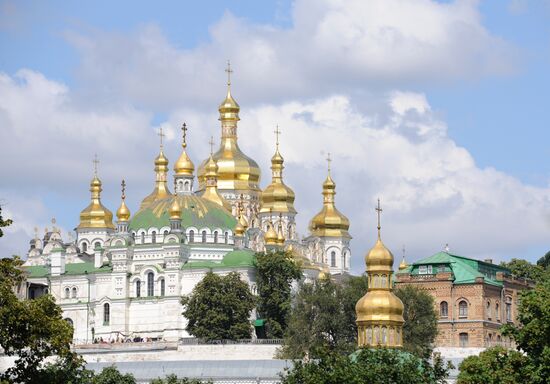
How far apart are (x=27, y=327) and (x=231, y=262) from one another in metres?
50.9

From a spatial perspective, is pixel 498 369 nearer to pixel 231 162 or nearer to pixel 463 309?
pixel 463 309

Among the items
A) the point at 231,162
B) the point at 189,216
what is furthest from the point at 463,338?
the point at 231,162

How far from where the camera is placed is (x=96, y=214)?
11962cm

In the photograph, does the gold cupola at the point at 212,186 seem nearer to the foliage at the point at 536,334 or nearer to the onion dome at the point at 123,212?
the onion dome at the point at 123,212

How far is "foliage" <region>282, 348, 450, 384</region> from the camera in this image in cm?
5434

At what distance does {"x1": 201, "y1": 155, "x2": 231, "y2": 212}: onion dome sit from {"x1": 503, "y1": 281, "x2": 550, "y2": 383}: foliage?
5454 cm

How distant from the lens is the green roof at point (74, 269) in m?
105

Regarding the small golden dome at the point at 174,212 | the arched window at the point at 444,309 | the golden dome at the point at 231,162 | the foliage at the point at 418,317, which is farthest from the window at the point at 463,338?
the golden dome at the point at 231,162

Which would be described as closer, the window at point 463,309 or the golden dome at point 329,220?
the window at point 463,309

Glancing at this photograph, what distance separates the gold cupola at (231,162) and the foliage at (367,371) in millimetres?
61600

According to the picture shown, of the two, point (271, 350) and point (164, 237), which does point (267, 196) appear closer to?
point (164, 237)

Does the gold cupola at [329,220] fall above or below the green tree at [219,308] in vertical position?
above

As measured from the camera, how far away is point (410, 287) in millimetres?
86438

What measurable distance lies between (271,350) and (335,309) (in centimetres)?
356
